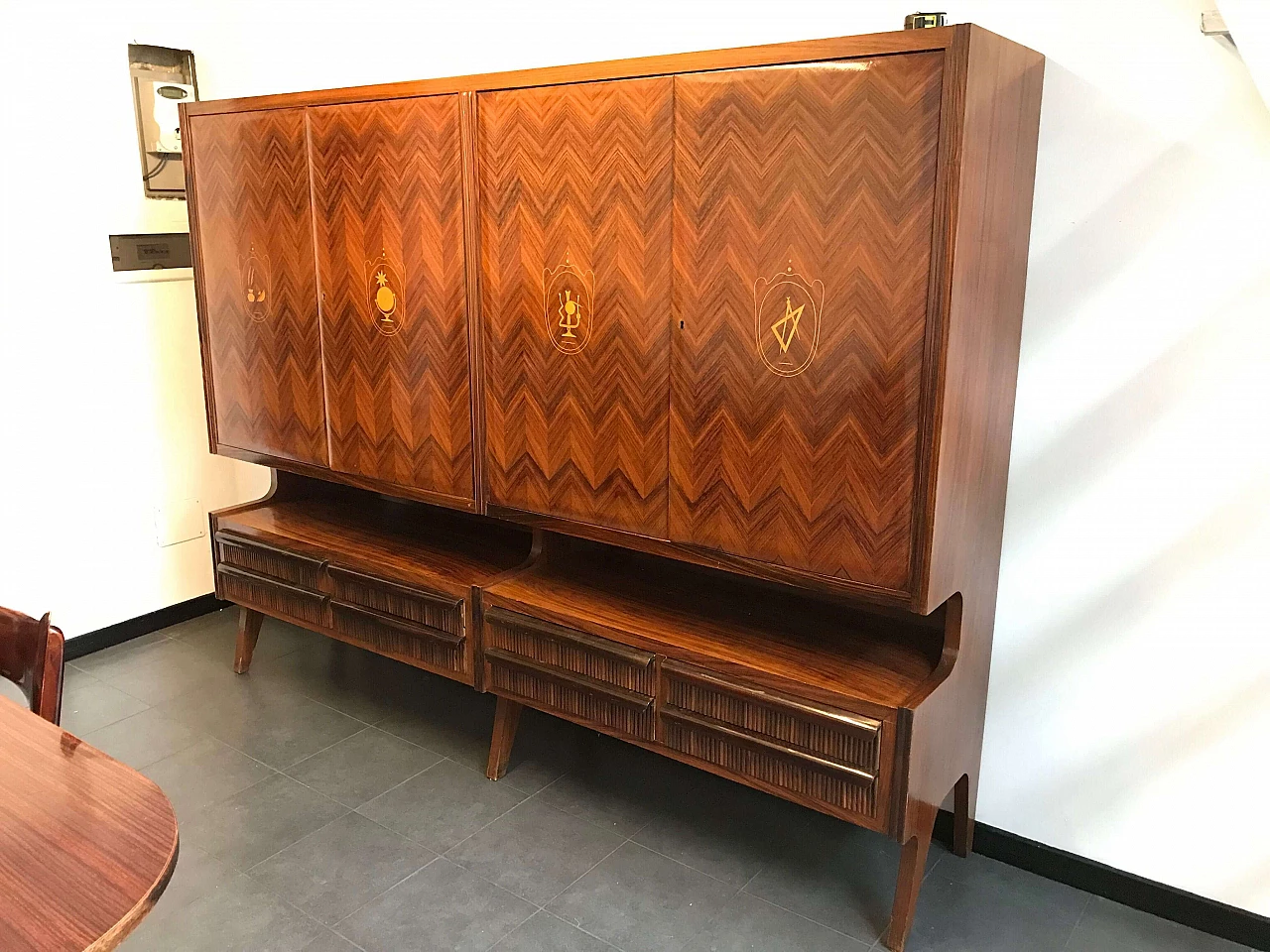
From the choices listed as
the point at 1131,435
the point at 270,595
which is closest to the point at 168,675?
the point at 270,595

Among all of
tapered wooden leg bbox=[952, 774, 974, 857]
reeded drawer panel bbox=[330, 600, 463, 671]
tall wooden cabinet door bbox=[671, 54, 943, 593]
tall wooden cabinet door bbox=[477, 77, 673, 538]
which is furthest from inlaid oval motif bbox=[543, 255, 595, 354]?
tapered wooden leg bbox=[952, 774, 974, 857]

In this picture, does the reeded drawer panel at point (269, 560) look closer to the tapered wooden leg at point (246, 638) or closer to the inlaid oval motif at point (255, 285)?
the tapered wooden leg at point (246, 638)

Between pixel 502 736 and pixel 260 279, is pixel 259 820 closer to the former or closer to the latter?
pixel 502 736

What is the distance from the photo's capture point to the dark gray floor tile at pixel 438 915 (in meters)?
2.09

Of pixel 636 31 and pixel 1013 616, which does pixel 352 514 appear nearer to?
pixel 636 31

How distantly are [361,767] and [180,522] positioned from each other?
1519mm

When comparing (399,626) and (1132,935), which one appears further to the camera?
(399,626)

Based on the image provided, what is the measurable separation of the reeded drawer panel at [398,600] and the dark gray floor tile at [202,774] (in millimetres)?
526

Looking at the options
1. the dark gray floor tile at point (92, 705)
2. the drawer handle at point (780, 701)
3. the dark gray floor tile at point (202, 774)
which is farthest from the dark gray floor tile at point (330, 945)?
the dark gray floor tile at point (92, 705)

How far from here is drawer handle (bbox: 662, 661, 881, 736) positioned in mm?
1944

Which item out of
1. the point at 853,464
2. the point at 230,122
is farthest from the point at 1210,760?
the point at 230,122

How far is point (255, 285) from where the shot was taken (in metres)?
2.96

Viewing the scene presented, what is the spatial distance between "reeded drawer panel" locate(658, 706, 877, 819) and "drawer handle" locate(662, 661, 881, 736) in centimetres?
9

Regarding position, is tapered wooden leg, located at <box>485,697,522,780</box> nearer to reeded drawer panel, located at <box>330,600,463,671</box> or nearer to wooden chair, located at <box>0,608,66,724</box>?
reeded drawer panel, located at <box>330,600,463,671</box>
